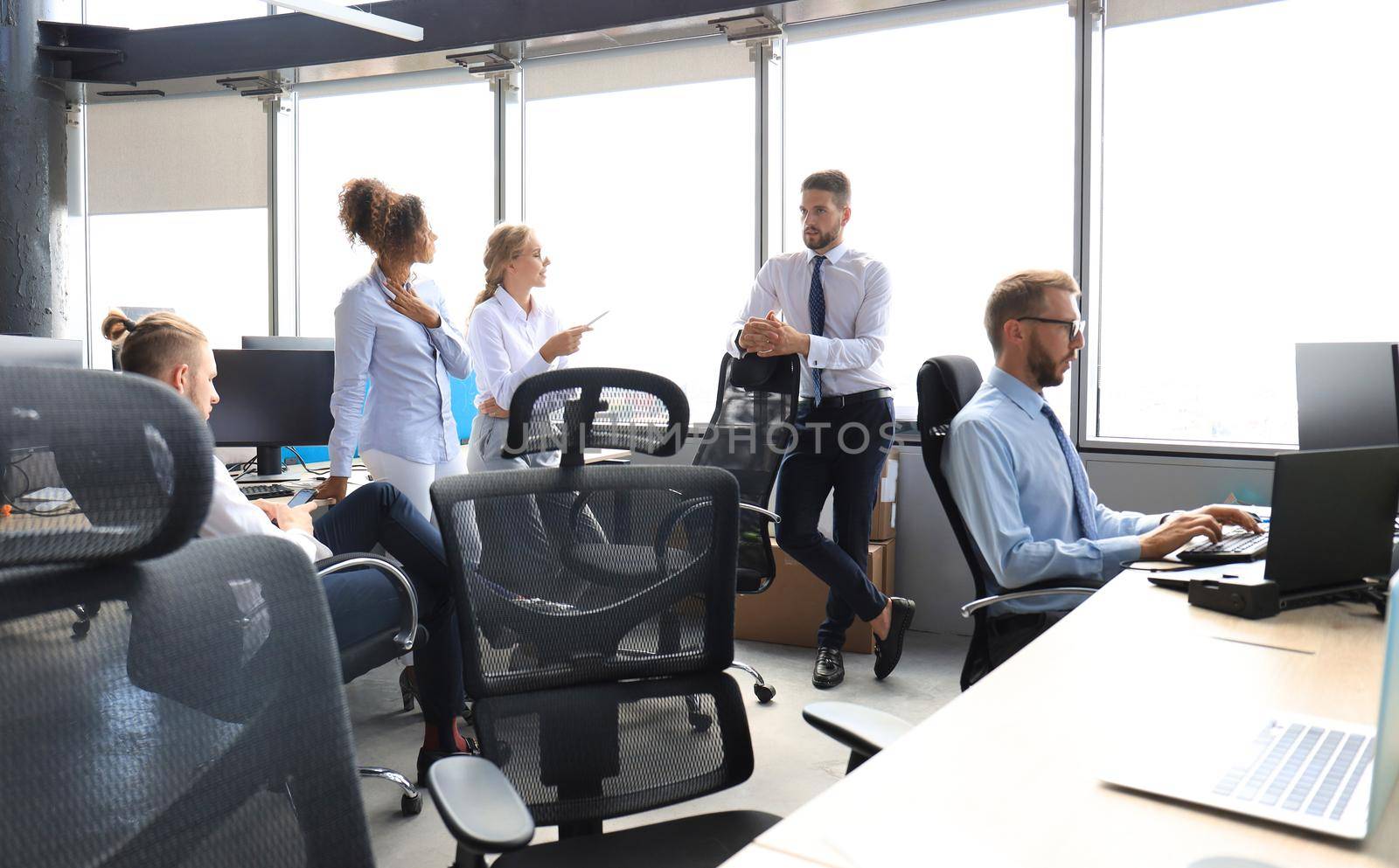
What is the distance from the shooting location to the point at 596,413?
69.3 inches

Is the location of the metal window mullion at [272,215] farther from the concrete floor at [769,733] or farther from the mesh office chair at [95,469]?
the mesh office chair at [95,469]

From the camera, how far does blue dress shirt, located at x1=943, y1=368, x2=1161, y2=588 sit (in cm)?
217

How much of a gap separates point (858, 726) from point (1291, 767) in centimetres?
51

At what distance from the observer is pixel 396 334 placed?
10.1ft

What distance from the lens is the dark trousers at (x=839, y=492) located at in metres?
3.67

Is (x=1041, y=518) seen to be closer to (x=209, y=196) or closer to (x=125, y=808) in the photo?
(x=125, y=808)

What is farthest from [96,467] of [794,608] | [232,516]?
[794,608]

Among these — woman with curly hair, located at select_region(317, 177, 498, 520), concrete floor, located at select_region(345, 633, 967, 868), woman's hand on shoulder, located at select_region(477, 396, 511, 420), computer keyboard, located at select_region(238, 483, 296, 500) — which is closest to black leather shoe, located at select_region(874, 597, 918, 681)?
concrete floor, located at select_region(345, 633, 967, 868)

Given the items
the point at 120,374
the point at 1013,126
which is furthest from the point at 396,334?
the point at 1013,126

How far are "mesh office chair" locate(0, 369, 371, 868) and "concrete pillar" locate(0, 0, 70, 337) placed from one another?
5489mm

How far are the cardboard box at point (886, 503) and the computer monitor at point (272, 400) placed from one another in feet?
7.42

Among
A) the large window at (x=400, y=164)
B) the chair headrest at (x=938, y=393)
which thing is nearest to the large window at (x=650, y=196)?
the large window at (x=400, y=164)

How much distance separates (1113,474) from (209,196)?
5.24 metres

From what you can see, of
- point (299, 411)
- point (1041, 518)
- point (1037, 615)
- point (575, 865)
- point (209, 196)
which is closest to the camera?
point (575, 865)
